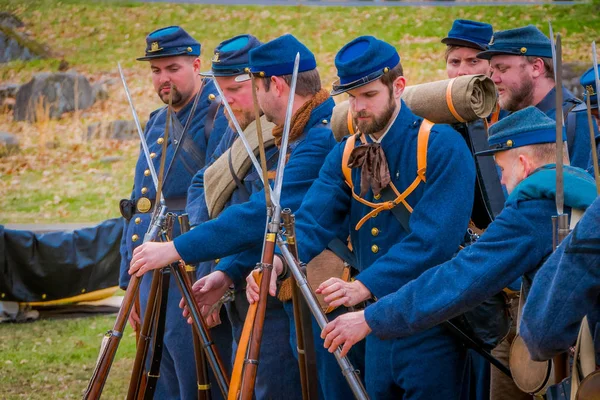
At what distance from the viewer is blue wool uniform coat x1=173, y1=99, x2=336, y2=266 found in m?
4.49

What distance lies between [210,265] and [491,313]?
6.23 ft

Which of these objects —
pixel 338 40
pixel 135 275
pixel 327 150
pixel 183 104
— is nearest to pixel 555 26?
pixel 338 40

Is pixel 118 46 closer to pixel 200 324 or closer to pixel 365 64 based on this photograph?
pixel 200 324

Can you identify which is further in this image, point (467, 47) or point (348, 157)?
point (467, 47)

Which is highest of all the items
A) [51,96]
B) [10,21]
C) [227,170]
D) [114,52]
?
[227,170]

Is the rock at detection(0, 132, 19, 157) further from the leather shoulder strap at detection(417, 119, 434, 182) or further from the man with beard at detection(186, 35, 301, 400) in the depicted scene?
the leather shoulder strap at detection(417, 119, 434, 182)

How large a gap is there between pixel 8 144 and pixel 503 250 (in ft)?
30.4

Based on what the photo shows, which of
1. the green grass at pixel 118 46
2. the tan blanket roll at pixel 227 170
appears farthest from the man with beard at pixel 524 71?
the green grass at pixel 118 46

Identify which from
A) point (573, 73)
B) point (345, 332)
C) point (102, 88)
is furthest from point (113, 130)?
point (345, 332)

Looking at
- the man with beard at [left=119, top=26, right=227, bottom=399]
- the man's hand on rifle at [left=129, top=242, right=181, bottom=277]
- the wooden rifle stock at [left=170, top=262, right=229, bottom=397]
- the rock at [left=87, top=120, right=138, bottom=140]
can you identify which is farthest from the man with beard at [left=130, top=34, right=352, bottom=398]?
the rock at [left=87, top=120, right=138, bottom=140]

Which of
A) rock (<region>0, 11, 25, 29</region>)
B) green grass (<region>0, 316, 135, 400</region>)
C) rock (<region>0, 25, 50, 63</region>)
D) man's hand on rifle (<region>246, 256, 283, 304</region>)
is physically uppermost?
man's hand on rifle (<region>246, 256, 283, 304</region>)

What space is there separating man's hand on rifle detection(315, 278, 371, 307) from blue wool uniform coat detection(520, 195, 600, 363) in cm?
110

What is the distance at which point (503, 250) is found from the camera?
3.26 m

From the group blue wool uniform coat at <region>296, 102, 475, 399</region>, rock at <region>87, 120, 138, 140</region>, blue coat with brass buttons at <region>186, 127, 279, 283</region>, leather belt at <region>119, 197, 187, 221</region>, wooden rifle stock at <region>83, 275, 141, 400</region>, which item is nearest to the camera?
blue wool uniform coat at <region>296, 102, 475, 399</region>
